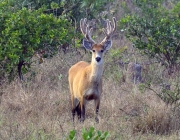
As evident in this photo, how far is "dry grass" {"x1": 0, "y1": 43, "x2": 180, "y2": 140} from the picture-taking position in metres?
8.02

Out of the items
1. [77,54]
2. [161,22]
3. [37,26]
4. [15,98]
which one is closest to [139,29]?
[161,22]

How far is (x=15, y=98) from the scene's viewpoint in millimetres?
9984

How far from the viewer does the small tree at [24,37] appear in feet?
34.3

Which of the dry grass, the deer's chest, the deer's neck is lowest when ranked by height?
the dry grass

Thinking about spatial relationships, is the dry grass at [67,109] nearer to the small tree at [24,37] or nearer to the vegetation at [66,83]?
the vegetation at [66,83]

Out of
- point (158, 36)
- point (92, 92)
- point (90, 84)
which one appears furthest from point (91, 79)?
point (158, 36)

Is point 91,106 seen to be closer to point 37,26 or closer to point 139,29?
point 37,26

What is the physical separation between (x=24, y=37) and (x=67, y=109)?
1.74m

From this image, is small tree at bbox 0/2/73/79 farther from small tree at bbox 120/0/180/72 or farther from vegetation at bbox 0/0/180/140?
small tree at bbox 120/0/180/72

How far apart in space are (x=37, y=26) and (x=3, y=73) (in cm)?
114

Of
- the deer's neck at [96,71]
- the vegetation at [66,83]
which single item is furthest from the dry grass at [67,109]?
the deer's neck at [96,71]

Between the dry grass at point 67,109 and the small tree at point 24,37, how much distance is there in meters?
0.42

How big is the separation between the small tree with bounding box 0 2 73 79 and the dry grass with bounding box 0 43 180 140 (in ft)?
1.39

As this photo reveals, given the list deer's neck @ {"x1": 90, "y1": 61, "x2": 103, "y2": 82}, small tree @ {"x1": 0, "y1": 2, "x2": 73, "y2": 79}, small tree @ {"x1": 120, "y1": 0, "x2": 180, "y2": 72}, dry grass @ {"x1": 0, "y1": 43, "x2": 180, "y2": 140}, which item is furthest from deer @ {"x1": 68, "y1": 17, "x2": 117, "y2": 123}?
small tree @ {"x1": 120, "y1": 0, "x2": 180, "y2": 72}
